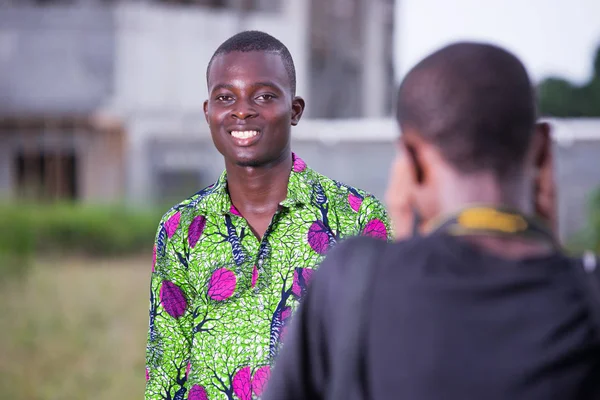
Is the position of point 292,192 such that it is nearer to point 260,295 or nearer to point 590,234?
point 260,295

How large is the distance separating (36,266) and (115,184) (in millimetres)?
5378

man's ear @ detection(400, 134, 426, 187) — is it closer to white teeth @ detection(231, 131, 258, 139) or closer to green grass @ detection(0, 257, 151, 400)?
white teeth @ detection(231, 131, 258, 139)

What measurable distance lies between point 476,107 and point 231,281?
1096 millimetres

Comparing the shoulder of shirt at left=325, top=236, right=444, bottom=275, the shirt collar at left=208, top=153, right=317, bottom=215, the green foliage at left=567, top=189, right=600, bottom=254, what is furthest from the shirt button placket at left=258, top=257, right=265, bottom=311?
the green foliage at left=567, top=189, right=600, bottom=254

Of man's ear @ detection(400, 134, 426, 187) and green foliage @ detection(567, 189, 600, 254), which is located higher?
man's ear @ detection(400, 134, 426, 187)

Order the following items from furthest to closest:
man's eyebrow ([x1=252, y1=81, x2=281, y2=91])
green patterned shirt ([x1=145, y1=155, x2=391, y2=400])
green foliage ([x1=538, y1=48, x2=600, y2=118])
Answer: green foliage ([x1=538, y1=48, x2=600, y2=118]) < man's eyebrow ([x1=252, y1=81, x2=281, y2=91]) < green patterned shirt ([x1=145, y1=155, x2=391, y2=400])

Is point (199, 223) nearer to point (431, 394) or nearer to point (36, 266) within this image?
point (431, 394)

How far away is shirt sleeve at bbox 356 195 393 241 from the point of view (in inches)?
87.4

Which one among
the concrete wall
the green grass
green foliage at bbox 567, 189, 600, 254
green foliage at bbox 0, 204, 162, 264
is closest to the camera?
the green grass

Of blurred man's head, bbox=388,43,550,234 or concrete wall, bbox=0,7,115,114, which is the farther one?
concrete wall, bbox=0,7,115,114

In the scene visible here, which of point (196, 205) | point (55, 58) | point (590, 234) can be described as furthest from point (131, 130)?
point (196, 205)

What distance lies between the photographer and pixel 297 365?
128 centimetres

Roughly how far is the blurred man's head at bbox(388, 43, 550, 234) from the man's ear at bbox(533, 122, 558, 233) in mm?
20

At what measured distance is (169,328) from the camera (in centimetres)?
219
